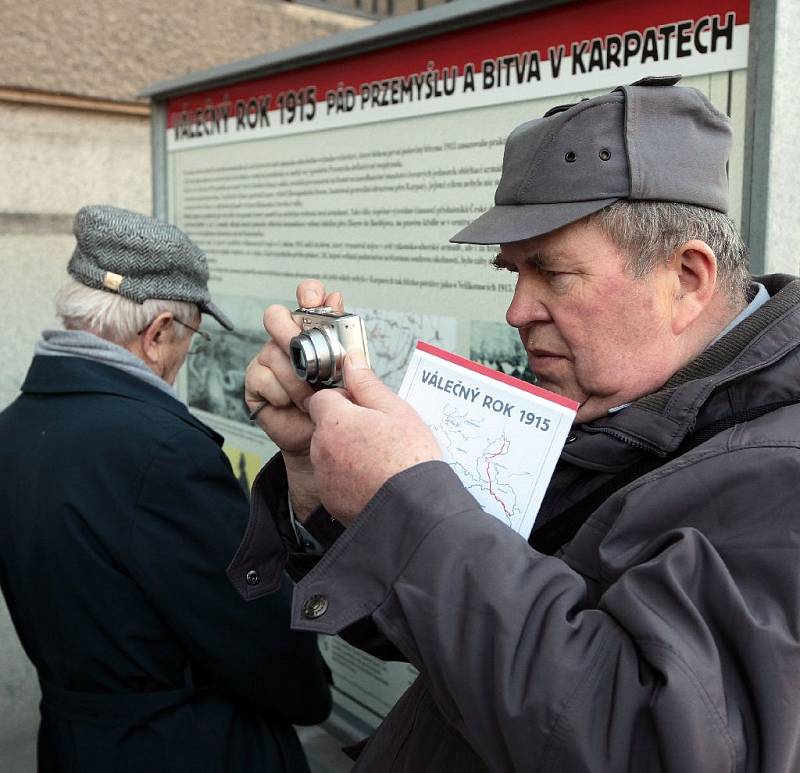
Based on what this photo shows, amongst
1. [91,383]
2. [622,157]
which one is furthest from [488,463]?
[91,383]

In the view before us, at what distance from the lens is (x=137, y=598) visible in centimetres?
198

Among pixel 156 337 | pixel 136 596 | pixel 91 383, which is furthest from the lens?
pixel 156 337

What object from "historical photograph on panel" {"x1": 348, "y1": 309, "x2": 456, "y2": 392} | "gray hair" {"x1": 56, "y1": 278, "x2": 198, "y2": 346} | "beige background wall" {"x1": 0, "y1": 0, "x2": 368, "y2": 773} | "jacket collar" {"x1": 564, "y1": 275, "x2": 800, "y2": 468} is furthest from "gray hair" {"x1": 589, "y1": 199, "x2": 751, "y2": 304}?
"beige background wall" {"x1": 0, "y1": 0, "x2": 368, "y2": 773}

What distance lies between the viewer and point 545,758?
0.96 m

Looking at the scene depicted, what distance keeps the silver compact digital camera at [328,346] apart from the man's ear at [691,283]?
0.44 meters

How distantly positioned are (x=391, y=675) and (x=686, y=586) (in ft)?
Result: 6.18

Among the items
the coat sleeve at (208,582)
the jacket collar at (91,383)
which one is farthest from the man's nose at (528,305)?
the jacket collar at (91,383)

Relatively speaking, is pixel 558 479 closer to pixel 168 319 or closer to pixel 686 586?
pixel 686 586

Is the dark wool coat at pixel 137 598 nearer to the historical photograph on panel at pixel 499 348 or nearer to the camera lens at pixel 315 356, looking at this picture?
the historical photograph on panel at pixel 499 348

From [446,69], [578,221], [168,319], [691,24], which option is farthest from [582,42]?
[168,319]

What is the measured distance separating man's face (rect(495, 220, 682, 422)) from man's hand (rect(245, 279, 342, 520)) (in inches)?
15.5

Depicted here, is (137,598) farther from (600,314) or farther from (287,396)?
(600,314)

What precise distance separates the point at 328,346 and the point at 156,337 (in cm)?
121

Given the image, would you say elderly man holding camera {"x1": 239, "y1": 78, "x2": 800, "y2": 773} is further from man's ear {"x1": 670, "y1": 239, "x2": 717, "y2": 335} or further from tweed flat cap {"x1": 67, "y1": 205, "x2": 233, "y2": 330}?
tweed flat cap {"x1": 67, "y1": 205, "x2": 233, "y2": 330}
